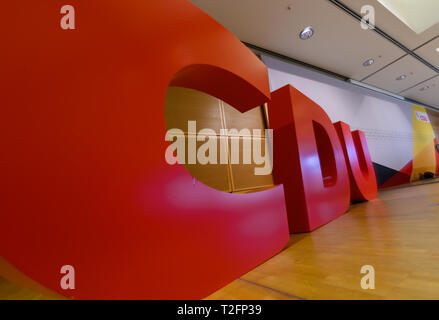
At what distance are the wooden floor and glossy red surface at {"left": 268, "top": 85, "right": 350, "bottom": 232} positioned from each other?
479 mm

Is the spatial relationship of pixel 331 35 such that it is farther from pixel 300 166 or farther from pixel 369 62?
pixel 300 166

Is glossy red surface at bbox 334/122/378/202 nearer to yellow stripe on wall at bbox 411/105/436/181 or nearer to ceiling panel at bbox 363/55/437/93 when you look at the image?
ceiling panel at bbox 363/55/437/93

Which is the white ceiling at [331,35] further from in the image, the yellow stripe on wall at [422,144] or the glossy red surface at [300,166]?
the yellow stripe on wall at [422,144]

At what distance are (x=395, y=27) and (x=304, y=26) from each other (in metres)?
2.01

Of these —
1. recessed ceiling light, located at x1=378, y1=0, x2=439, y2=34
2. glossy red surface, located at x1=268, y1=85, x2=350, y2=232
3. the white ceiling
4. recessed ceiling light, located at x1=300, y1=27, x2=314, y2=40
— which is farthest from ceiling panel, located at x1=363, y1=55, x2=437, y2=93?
glossy red surface, located at x1=268, y1=85, x2=350, y2=232

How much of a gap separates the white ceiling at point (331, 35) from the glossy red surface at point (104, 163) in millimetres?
2164

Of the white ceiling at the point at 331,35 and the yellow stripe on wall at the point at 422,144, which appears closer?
the white ceiling at the point at 331,35

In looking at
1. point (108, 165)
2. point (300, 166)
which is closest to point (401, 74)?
point (300, 166)

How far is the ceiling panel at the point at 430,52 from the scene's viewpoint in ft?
14.2

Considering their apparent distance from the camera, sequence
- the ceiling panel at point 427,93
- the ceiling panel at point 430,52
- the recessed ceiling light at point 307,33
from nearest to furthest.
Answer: the recessed ceiling light at point 307,33 → the ceiling panel at point 430,52 → the ceiling panel at point 427,93

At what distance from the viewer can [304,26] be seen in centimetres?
305

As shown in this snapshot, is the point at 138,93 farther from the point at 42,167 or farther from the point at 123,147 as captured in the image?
the point at 42,167

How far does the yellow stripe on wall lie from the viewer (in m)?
6.69

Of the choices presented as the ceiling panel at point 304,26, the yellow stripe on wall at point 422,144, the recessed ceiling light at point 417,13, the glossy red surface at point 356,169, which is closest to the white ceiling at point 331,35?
the ceiling panel at point 304,26
